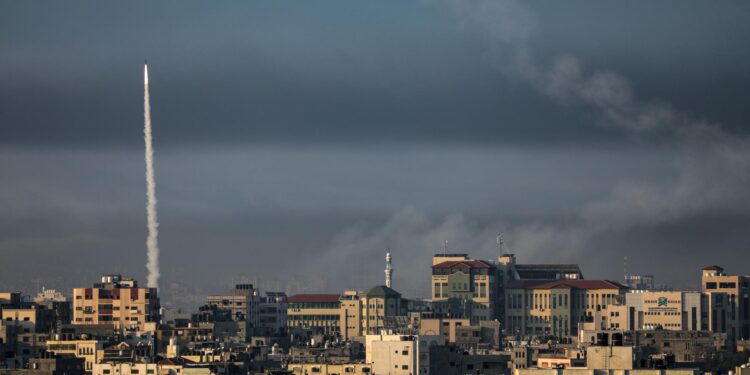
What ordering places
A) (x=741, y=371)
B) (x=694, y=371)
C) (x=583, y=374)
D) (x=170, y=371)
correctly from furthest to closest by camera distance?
(x=170, y=371) < (x=741, y=371) < (x=694, y=371) < (x=583, y=374)

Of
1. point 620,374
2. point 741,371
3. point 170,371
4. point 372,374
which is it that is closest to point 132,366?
point 170,371

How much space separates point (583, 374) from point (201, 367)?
55145 mm

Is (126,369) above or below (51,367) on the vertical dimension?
below

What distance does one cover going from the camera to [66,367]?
642 ft

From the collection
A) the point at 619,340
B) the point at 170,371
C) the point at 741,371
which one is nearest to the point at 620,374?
the point at 619,340

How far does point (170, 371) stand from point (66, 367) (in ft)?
39.4

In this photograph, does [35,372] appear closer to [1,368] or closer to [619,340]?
[1,368]

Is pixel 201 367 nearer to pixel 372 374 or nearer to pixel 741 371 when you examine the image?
pixel 372 374

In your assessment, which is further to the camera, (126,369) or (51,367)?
(126,369)

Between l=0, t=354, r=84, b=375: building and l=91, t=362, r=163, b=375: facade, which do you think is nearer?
l=0, t=354, r=84, b=375: building

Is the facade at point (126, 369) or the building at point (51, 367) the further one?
the facade at point (126, 369)

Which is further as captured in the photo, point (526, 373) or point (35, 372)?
point (35, 372)

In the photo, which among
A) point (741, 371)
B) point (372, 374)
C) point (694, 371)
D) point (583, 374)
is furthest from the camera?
point (372, 374)

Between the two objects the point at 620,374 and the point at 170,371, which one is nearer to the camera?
the point at 620,374
